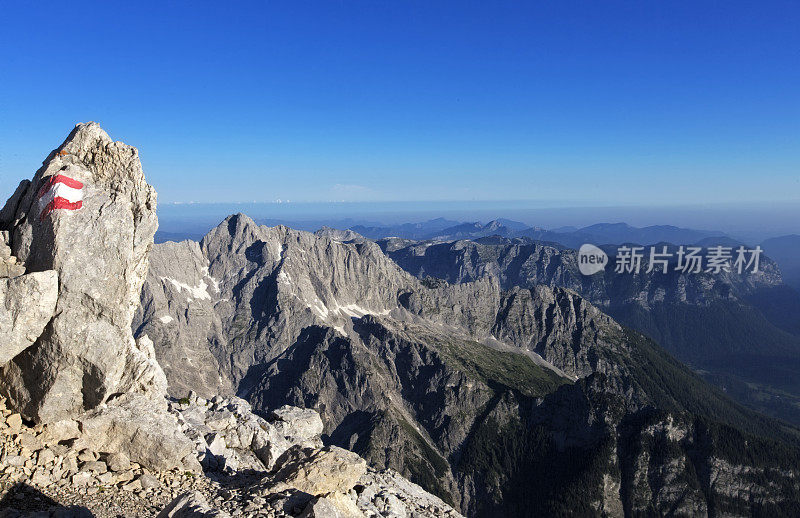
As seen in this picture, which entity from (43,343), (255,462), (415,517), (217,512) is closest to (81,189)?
(43,343)

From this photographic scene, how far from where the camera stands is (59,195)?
23.8 metres

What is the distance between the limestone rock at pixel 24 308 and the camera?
21.9 metres

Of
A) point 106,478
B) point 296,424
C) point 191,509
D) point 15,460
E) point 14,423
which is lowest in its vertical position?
point 296,424

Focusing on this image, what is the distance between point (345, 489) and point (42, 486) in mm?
15152

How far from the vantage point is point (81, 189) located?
2488 centimetres

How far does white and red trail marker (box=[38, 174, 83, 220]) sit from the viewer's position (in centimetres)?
2369

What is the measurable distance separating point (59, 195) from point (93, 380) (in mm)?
10677

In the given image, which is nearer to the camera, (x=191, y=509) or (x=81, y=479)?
(x=191, y=509)

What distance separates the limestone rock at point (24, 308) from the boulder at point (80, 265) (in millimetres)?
510

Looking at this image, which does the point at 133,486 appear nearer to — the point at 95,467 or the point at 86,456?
the point at 95,467

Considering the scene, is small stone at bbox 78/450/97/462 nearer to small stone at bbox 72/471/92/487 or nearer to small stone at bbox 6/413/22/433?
small stone at bbox 72/471/92/487

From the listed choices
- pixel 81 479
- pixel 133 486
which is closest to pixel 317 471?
pixel 133 486

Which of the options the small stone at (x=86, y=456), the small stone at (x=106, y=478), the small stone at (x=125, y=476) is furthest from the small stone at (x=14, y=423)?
the small stone at (x=125, y=476)

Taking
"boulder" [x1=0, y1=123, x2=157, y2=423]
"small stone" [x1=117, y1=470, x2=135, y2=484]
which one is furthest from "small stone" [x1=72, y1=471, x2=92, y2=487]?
"boulder" [x1=0, y1=123, x2=157, y2=423]
